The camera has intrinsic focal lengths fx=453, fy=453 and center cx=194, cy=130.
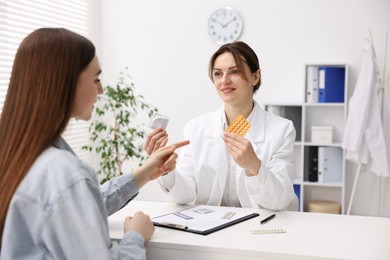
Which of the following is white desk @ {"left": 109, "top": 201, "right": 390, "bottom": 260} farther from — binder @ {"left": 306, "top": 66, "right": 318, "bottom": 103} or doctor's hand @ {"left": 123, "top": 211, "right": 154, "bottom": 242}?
binder @ {"left": 306, "top": 66, "right": 318, "bottom": 103}

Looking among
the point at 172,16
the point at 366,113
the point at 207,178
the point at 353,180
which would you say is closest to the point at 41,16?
the point at 172,16

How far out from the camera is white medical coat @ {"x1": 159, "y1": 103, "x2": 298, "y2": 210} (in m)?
2.07

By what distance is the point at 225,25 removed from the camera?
449cm

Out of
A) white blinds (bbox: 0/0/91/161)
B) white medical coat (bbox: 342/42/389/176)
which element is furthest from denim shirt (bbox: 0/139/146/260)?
white medical coat (bbox: 342/42/389/176)

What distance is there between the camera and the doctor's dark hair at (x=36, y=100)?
1.06 m

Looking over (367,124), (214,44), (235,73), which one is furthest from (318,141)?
(235,73)

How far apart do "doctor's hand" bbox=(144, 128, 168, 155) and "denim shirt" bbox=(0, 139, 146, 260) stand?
0.93 m

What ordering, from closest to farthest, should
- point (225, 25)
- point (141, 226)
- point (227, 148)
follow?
1. point (141, 226)
2. point (227, 148)
3. point (225, 25)

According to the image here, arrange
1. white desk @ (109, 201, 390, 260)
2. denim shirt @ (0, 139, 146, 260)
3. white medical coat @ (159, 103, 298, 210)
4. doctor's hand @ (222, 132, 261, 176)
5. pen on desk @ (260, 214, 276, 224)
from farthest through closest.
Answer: white medical coat @ (159, 103, 298, 210), doctor's hand @ (222, 132, 261, 176), pen on desk @ (260, 214, 276, 224), white desk @ (109, 201, 390, 260), denim shirt @ (0, 139, 146, 260)

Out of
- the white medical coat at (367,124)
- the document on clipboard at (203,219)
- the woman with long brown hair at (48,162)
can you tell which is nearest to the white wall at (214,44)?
the white medical coat at (367,124)

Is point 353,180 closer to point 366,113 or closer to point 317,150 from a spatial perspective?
point 317,150

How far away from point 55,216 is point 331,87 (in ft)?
11.5

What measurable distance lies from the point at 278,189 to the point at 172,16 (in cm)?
320

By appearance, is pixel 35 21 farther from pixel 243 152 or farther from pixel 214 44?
pixel 243 152
